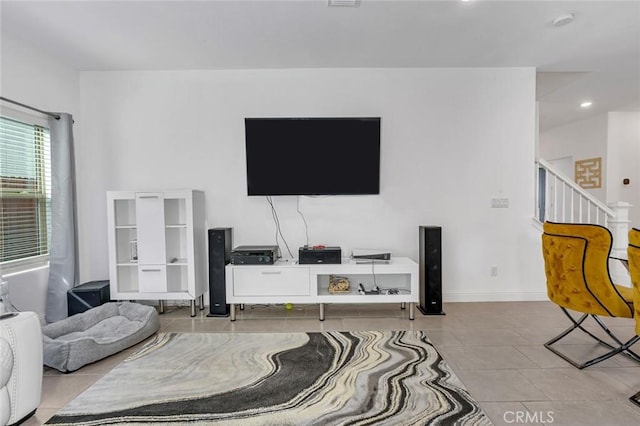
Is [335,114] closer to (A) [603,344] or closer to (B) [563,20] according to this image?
(B) [563,20]

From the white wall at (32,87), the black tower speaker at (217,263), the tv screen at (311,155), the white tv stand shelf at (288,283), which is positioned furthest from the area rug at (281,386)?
the tv screen at (311,155)

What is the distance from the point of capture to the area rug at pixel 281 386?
5.82 feet

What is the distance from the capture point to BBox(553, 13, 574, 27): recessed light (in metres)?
2.65

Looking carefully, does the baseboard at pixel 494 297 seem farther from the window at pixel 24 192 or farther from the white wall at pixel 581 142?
the window at pixel 24 192

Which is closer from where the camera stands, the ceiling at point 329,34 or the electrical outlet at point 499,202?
the ceiling at point 329,34

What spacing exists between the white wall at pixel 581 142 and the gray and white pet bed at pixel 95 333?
710 centimetres

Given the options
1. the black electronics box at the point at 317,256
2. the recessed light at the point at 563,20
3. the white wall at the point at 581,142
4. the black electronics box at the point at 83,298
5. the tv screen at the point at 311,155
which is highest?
the recessed light at the point at 563,20

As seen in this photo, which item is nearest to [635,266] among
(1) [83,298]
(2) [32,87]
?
(1) [83,298]

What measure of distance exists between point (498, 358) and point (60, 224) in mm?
3897

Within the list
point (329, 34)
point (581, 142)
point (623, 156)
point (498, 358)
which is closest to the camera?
point (498, 358)

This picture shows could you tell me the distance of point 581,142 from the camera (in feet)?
20.4

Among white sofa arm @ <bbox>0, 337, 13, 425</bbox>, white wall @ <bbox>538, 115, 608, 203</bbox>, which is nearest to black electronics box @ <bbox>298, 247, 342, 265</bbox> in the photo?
white sofa arm @ <bbox>0, 337, 13, 425</bbox>

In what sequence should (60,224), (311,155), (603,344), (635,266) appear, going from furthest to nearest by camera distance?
(311,155)
(60,224)
(603,344)
(635,266)

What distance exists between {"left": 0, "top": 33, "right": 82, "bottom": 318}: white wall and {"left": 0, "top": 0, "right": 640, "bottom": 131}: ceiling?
11 cm
